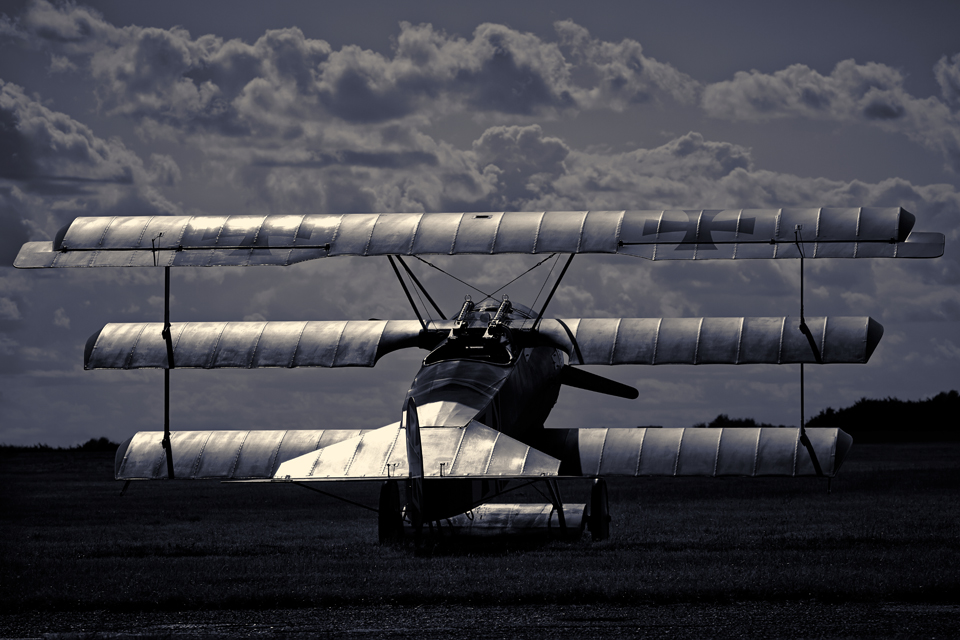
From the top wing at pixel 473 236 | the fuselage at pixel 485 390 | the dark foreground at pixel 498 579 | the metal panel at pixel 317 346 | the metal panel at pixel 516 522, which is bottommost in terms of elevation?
the dark foreground at pixel 498 579

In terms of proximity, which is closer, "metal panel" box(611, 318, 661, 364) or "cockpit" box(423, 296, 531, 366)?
"cockpit" box(423, 296, 531, 366)

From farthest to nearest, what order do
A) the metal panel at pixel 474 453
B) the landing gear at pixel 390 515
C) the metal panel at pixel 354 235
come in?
the metal panel at pixel 354 235 → the landing gear at pixel 390 515 → the metal panel at pixel 474 453

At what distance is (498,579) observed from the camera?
10.9 m

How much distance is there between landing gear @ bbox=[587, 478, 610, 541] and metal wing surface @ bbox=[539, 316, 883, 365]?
246cm

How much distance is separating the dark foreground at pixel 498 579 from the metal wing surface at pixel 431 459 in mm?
1090

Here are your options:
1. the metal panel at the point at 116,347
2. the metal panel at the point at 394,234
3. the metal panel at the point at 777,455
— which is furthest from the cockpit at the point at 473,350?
the metal panel at the point at 116,347

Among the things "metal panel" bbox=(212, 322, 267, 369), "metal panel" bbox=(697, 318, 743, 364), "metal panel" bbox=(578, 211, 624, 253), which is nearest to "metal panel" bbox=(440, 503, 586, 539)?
"metal panel" bbox=(697, 318, 743, 364)

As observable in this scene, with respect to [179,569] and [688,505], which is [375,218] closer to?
[179,569]

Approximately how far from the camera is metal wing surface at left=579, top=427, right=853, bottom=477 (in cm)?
1507

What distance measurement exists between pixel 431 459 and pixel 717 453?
5.16 m

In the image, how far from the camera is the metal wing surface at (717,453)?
15.1 meters

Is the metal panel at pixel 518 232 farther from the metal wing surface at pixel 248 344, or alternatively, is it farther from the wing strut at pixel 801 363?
the wing strut at pixel 801 363

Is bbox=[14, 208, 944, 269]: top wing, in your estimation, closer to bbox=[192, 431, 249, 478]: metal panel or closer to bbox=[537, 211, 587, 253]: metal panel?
bbox=[537, 211, 587, 253]: metal panel

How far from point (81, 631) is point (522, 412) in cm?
770
